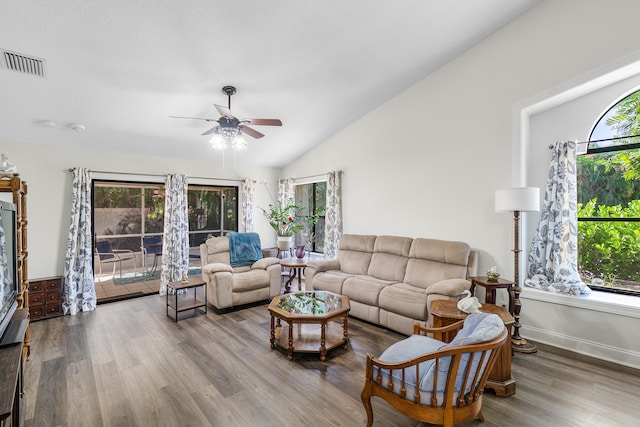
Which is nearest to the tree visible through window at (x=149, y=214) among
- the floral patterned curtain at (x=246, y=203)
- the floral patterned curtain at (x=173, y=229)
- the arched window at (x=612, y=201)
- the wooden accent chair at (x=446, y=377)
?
the floral patterned curtain at (x=246, y=203)

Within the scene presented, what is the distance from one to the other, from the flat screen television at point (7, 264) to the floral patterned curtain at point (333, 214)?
4.06 m

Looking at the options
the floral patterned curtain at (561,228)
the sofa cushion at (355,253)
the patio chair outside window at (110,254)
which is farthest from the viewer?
the patio chair outside window at (110,254)

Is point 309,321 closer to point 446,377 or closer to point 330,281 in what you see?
point 330,281

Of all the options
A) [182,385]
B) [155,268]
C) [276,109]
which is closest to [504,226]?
[276,109]

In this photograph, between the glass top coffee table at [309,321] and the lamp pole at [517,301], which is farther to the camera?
the lamp pole at [517,301]

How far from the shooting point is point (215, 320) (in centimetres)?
391

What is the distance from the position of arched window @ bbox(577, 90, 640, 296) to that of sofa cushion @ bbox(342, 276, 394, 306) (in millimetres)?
2248

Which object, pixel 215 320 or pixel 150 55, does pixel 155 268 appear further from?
pixel 150 55

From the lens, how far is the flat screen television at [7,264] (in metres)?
1.96

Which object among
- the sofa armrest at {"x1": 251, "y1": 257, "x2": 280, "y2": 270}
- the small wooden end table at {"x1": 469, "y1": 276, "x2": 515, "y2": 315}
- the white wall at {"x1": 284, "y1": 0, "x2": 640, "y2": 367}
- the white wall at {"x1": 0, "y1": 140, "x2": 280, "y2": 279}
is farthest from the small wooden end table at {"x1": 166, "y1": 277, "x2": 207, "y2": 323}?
the small wooden end table at {"x1": 469, "y1": 276, "x2": 515, "y2": 315}

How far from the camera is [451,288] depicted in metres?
3.08

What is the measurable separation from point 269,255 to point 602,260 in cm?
481

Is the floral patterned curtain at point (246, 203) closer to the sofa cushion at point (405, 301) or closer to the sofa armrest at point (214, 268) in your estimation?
the sofa armrest at point (214, 268)

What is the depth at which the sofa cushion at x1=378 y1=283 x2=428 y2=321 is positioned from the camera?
3195 mm
